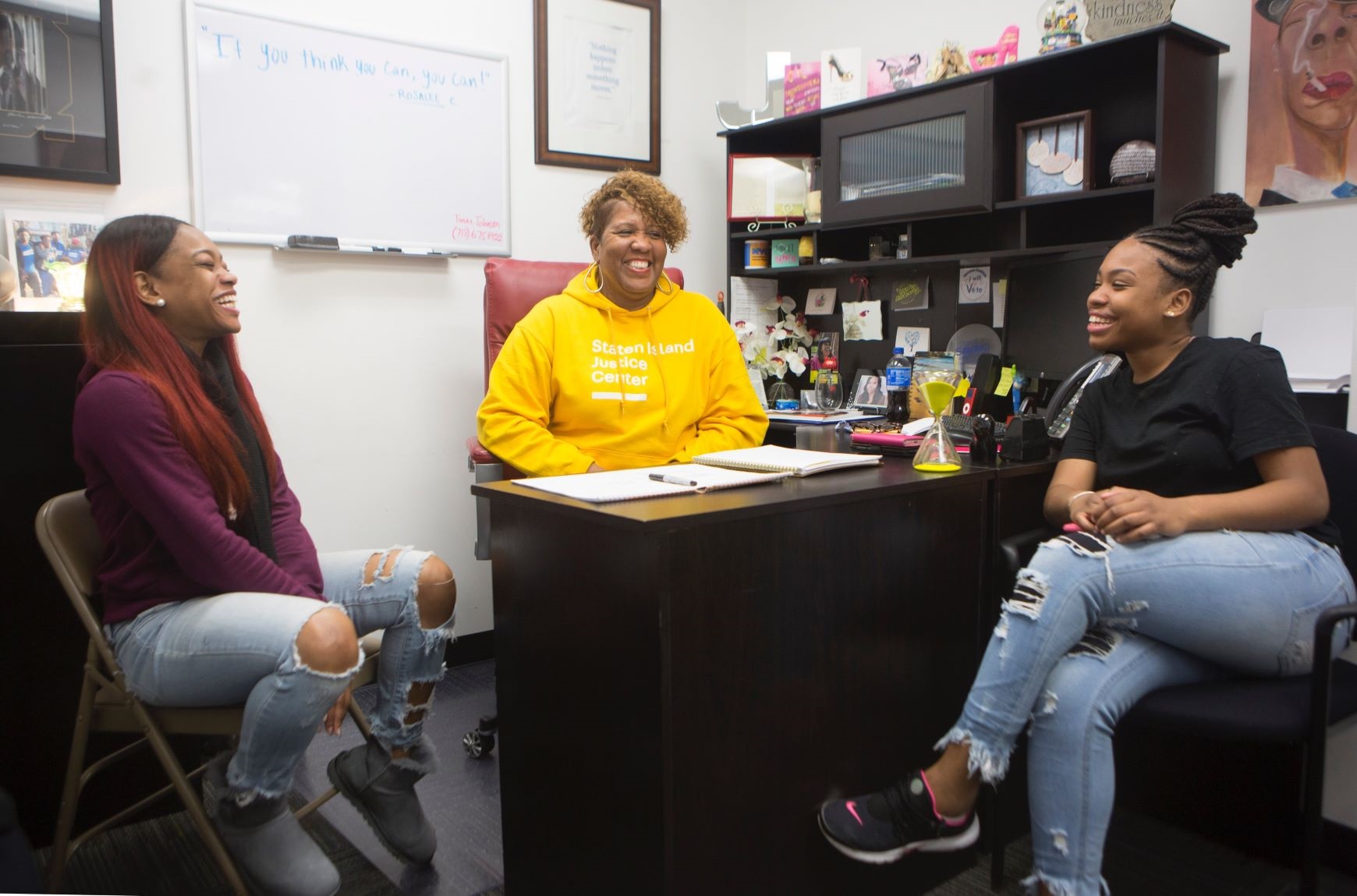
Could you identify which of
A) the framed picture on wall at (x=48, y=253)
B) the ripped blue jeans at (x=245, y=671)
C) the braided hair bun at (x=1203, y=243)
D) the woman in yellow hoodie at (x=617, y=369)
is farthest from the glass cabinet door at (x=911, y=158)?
the framed picture on wall at (x=48, y=253)

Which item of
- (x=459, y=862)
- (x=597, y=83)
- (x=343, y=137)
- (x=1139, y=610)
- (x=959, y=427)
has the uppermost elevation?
(x=597, y=83)

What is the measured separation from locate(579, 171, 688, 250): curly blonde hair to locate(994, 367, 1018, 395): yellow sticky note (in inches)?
39.5

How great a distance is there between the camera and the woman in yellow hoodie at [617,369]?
6.84 ft

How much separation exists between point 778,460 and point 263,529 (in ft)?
3.10

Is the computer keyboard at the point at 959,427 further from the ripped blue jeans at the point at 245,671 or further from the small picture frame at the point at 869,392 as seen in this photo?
the ripped blue jeans at the point at 245,671

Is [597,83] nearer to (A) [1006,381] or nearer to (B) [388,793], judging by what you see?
(A) [1006,381]

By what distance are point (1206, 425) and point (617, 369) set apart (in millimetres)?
1197

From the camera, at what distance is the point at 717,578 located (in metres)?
1.32

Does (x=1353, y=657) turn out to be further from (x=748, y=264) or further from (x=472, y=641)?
(x=472, y=641)

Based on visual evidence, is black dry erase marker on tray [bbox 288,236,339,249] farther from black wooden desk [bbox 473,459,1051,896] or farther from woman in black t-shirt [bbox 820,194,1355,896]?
woman in black t-shirt [bbox 820,194,1355,896]

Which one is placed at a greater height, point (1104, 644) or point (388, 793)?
point (1104, 644)

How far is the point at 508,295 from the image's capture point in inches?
98.2

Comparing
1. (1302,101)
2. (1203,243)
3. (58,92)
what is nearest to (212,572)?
(58,92)

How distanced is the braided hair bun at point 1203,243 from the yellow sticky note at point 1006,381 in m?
0.90
